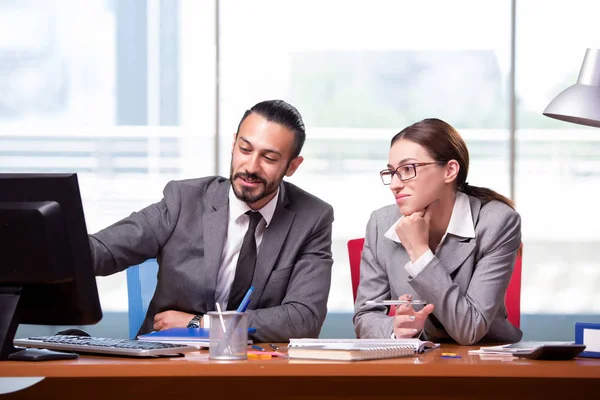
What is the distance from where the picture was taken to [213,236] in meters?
2.71

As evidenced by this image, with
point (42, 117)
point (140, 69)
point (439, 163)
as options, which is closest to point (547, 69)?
point (140, 69)

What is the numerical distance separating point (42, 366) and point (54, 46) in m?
3.90

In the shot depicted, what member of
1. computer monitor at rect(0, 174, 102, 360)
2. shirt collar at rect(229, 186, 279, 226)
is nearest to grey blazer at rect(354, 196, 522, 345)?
shirt collar at rect(229, 186, 279, 226)

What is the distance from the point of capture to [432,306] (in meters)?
2.18

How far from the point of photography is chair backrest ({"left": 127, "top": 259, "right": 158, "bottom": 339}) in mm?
2719

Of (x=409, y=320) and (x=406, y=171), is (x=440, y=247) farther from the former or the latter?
(x=409, y=320)

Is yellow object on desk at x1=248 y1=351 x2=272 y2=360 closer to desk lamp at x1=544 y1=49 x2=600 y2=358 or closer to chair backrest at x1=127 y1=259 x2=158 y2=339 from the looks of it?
chair backrest at x1=127 y1=259 x2=158 y2=339

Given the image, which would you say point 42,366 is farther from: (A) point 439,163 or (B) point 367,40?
(B) point 367,40

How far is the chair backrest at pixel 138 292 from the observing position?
272 cm

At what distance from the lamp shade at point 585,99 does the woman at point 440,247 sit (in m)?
0.38

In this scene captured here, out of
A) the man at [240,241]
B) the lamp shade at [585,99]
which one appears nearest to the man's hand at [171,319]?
the man at [240,241]

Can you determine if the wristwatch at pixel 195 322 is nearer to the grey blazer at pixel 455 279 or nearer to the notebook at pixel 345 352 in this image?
Answer: the grey blazer at pixel 455 279

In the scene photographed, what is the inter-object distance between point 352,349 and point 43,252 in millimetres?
675
